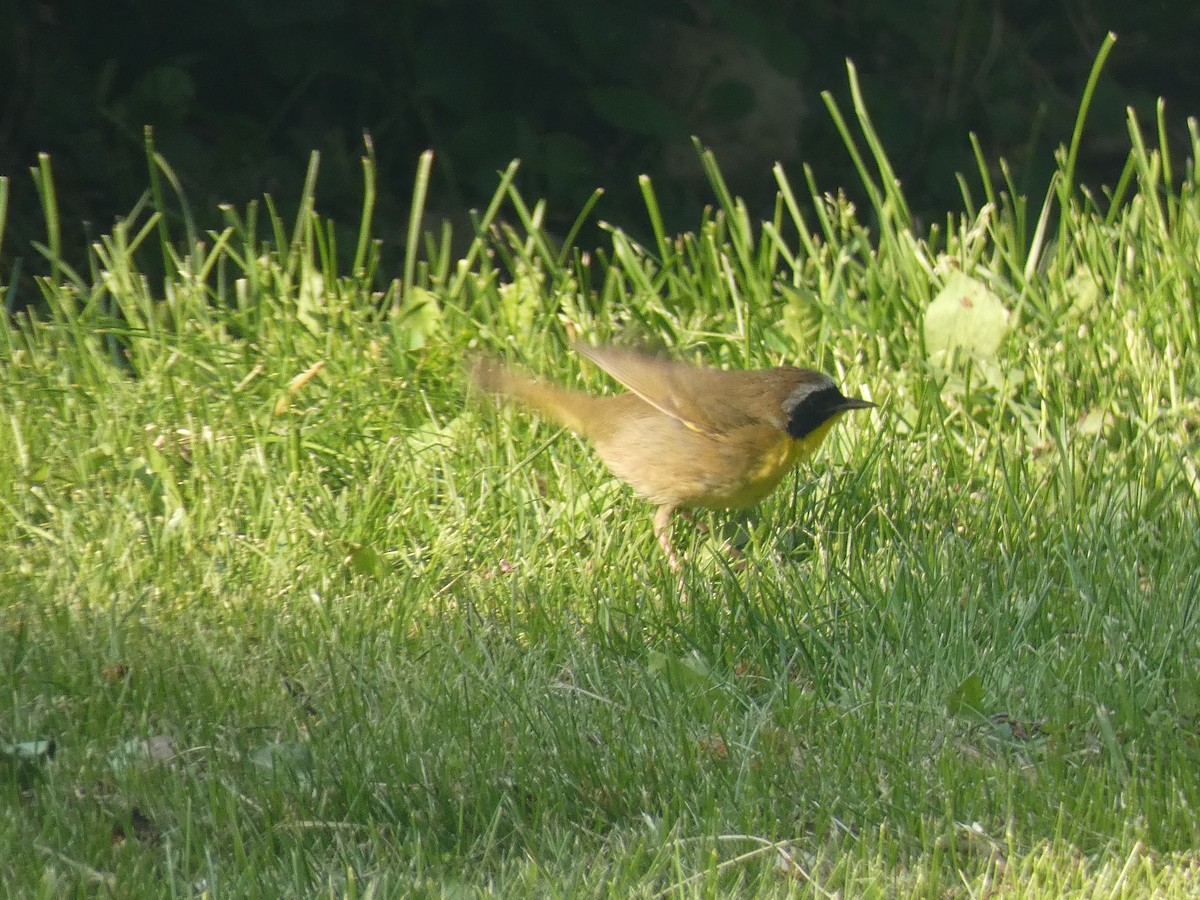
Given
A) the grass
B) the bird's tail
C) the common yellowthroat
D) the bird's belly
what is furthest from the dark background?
the bird's belly

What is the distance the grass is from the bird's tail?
0.29 ft

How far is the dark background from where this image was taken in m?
6.68

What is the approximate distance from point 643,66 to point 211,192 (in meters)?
1.82

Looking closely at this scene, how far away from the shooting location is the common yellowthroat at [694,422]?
4367 millimetres

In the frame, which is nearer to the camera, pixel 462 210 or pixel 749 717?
pixel 749 717

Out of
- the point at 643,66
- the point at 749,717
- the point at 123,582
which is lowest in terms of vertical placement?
the point at 123,582

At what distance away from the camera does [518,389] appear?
4648 millimetres

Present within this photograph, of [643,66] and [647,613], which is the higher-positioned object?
[643,66]

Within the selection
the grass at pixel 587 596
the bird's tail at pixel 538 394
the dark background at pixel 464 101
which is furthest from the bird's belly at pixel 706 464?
the dark background at pixel 464 101

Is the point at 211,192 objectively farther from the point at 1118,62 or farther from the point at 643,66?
the point at 1118,62

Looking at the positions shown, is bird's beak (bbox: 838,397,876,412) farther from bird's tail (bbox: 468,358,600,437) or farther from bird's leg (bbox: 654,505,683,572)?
bird's tail (bbox: 468,358,600,437)

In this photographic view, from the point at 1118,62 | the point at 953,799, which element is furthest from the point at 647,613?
the point at 1118,62

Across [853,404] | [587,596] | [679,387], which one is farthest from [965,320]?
[587,596]

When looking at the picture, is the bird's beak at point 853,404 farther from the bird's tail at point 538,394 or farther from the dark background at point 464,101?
the dark background at point 464,101
